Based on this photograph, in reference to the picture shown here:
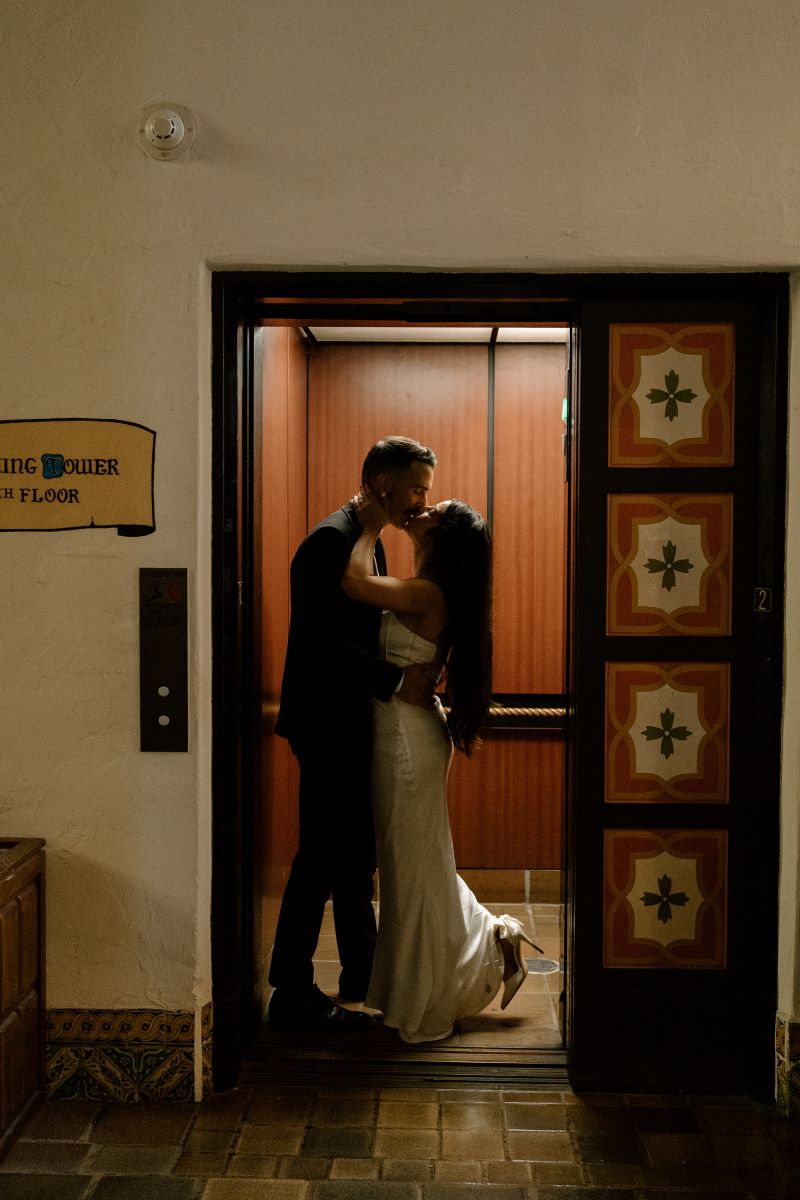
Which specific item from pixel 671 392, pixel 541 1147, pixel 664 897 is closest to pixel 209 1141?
pixel 541 1147

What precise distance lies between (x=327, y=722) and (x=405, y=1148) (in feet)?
4.09

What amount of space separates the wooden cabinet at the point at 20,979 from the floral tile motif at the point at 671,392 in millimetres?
1985

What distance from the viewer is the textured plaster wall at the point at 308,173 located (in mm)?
2582

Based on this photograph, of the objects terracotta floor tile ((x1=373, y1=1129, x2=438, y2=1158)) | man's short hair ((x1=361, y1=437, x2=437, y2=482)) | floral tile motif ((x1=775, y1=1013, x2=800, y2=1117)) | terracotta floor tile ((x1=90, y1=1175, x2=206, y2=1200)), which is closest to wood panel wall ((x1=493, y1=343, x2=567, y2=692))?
man's short hair ((x1=361, y1=437, x2=437, y2=482))

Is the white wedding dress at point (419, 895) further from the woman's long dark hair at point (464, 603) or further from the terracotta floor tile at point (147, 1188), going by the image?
the terracotta floor tile at point (147, 1188)

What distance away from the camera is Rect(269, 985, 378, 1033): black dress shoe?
3096 mm

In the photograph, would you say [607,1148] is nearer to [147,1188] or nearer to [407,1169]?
[407,1169]

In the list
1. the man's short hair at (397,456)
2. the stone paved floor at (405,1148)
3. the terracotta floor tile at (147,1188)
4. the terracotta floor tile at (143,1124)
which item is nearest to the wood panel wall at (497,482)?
the man's short hair at (397,456)

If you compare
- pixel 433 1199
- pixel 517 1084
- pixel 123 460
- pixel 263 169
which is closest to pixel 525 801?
pixel 517 1084

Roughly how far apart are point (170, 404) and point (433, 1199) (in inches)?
84.4

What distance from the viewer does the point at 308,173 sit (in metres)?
2.61

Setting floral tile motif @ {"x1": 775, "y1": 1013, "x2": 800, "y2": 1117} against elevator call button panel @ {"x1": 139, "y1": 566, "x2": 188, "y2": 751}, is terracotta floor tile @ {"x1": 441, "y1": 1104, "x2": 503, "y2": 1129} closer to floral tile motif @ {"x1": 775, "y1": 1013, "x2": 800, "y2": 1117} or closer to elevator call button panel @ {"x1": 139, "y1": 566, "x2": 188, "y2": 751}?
floral tile motif @ {"x1": 775, "y1": 1013, "x2": 800, "y2": 1117}

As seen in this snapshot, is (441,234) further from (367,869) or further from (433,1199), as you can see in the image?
(433,1199)

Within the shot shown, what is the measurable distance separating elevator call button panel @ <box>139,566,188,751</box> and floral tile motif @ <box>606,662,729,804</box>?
1222mm
